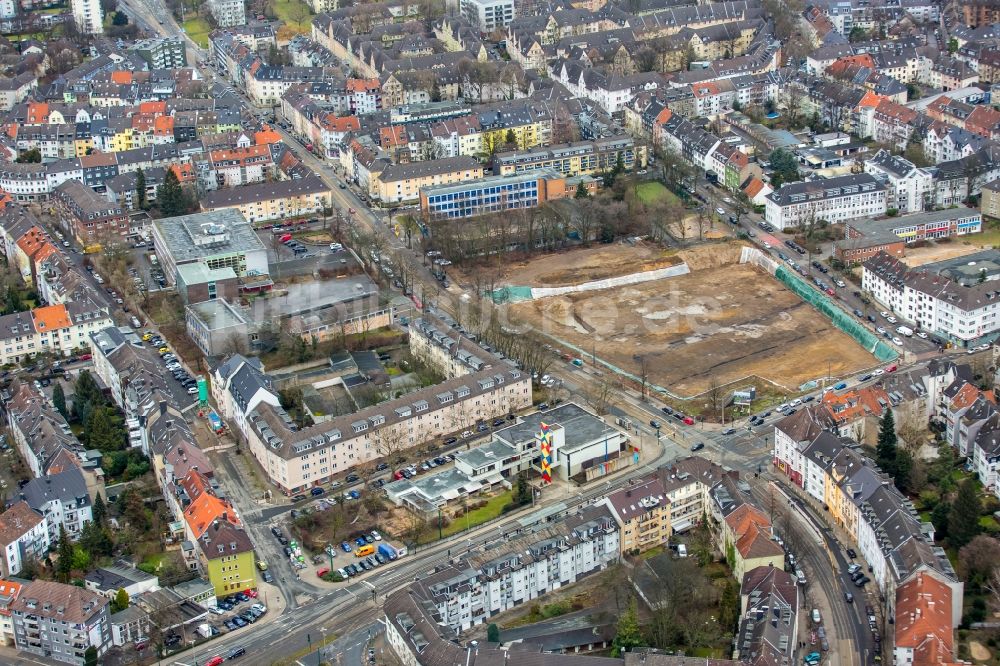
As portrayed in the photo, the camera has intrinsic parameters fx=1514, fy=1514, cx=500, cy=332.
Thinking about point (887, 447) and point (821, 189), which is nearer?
point (887, 447)

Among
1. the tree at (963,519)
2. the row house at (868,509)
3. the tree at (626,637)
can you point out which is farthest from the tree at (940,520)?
the tree at (626,637)

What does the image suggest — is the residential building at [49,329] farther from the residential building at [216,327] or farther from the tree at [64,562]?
the tree at [64,562]

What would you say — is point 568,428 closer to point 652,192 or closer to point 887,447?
point 887,447

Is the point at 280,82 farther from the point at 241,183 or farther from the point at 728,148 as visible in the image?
the point at 728,148

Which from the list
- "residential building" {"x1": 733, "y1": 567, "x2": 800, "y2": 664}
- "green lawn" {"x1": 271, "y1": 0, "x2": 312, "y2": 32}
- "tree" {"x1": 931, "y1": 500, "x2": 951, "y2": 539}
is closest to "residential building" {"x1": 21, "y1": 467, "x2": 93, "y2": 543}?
"residential building" {"x1": 733, "y1": 567, "x2": 800, "y2": 664}

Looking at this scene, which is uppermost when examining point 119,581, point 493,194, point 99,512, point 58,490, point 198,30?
point 198,30

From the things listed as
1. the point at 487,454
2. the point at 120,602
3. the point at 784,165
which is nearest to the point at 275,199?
the point at 784,165
